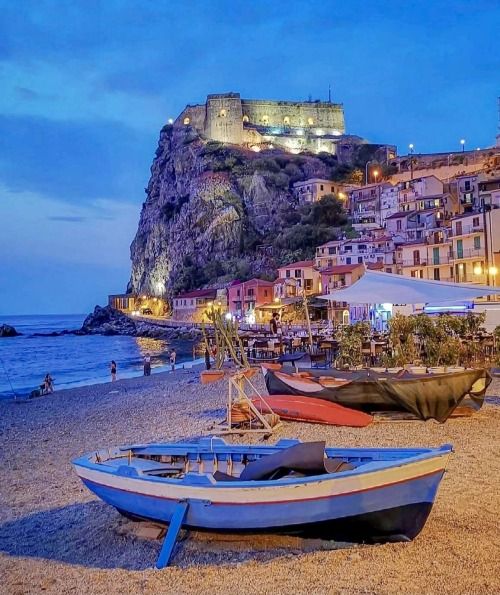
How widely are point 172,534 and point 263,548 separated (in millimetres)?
952

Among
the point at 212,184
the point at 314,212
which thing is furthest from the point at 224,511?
the point at 212,184

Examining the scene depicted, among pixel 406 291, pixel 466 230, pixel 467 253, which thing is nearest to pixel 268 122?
pixel 466 230

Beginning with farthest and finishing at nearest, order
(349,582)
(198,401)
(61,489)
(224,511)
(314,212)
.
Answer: (314,212)
(198,401)
(61,489)
(224,511)
(349,582)

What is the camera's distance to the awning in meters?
14.4

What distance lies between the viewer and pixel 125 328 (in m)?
86.8

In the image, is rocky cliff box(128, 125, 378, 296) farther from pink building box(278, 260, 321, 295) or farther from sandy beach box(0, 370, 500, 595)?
sandy beach box(0, 370, 500, 595)

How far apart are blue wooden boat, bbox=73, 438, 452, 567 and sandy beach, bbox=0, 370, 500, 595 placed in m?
0.25

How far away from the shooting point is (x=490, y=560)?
5184 millimetres

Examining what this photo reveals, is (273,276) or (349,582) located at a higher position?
(273,276)

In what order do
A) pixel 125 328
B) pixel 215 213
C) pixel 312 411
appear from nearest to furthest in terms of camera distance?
pixel 312 411
pixel 125 328
pixel 215 213

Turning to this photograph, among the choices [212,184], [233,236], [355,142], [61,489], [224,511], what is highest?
[355,142]

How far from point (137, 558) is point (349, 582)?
226 centimetres

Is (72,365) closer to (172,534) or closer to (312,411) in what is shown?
(312,411)

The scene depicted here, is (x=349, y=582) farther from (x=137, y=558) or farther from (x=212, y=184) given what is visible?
(x=212, y=184)
